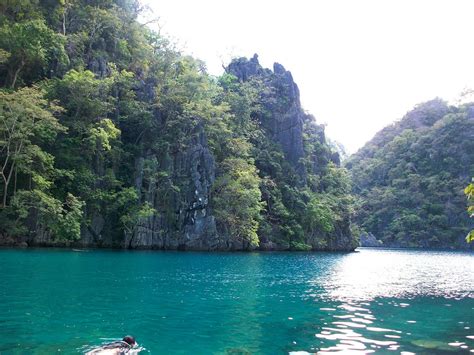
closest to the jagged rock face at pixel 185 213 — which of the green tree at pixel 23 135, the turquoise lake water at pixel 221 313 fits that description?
the green tree at pixel 23 135

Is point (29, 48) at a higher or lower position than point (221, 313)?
higher

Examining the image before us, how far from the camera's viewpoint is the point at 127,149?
49.4 m

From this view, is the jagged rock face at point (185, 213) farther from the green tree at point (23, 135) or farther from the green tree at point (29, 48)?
the green tree at point (29, 48)

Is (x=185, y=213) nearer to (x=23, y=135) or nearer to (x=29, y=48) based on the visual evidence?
(x=23, y=135)

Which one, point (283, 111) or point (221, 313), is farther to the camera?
point (283, 111)

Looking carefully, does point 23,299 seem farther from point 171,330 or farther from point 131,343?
point 131,343

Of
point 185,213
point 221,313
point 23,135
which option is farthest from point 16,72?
point 221,313

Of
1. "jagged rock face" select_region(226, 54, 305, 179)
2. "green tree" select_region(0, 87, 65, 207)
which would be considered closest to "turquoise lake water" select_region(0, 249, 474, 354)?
"green tree" select_region(0, 87, 65, 207)

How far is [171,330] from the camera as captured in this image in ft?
37.5

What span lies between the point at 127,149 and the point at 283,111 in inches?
1196

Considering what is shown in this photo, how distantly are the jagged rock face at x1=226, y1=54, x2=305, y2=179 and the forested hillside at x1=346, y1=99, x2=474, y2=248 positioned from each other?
41251 mm

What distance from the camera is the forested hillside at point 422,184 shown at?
94.3m

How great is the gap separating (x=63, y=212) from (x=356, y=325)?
3243 cm

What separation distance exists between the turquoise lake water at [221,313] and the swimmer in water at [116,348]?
46cm
